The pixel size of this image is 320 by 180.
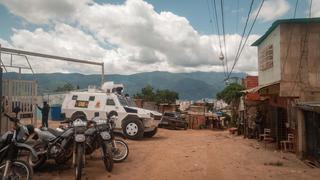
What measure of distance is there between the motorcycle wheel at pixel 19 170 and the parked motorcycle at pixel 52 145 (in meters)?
1.58

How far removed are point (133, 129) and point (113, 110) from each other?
1.23 metres

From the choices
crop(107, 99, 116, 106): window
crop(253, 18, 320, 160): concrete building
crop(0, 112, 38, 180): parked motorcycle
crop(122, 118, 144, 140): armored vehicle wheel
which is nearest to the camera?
crop(0, 112, 38, 180): parked motorcycle

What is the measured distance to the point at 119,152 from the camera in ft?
35.5

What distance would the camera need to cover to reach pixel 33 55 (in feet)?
46.9

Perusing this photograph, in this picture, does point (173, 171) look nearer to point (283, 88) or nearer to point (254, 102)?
point (283, 88)

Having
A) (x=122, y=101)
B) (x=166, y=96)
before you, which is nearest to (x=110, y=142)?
(x=122, y=101)

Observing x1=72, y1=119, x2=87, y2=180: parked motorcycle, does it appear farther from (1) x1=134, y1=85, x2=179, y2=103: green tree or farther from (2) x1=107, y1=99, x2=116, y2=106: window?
(1) x1=134, y1=85, x2=179, y2=103: green tree

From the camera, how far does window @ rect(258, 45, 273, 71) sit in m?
18.9

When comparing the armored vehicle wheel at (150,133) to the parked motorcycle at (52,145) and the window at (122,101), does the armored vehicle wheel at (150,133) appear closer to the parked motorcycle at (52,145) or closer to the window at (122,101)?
the window at (122,101)

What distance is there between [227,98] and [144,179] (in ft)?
126

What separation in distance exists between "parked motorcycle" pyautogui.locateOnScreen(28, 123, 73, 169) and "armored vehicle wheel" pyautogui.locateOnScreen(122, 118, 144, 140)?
25.7ft

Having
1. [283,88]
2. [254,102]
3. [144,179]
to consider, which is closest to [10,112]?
[144,179]

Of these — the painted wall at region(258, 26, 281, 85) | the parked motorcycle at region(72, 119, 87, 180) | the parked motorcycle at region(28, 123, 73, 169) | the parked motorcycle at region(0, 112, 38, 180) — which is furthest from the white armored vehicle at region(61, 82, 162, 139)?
the parked motorcycle at region(0, 112, 38, 180)

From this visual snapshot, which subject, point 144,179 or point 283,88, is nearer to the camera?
point 144,179
